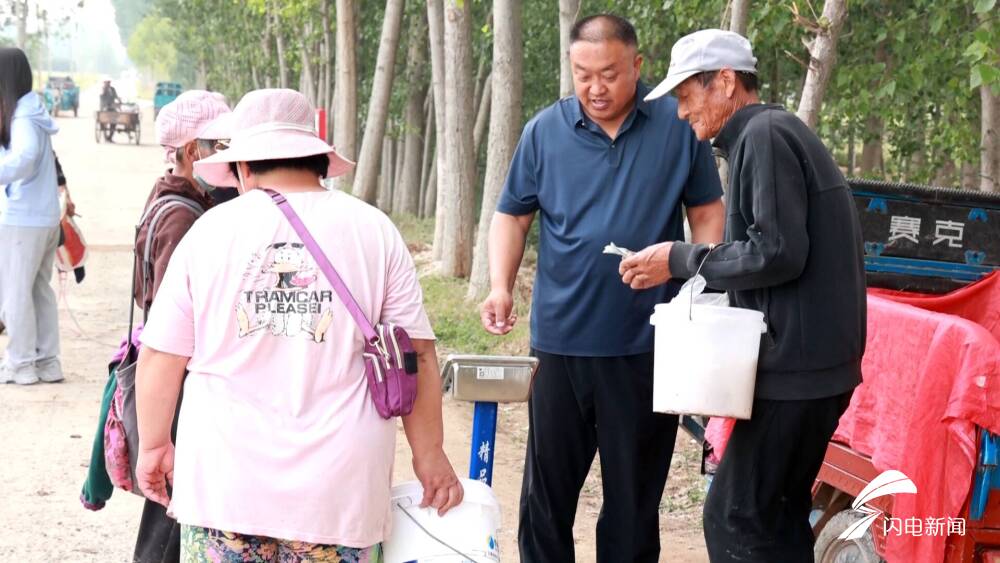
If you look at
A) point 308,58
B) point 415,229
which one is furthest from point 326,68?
point 415,229

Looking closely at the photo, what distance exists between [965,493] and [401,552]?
1969 millimetres

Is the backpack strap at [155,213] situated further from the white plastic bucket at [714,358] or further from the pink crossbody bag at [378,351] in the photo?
the white plastic bucket at [714,358]

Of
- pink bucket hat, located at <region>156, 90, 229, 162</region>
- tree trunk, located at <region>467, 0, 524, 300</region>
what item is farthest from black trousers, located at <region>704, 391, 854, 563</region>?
tree trunk, located at <region>467, 0, 524, 300</region>

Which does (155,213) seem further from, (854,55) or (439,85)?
(854,55)

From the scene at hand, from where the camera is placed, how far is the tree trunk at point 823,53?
23.0ft

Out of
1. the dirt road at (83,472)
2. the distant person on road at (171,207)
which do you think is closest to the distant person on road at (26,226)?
the dirt road at (83,472)

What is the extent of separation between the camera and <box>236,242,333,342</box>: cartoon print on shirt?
3.08 meters

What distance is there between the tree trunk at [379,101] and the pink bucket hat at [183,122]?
13.1 metres

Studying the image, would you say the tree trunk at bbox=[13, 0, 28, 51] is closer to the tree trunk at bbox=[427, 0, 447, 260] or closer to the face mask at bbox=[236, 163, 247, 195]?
the tree trunk at bbox=[427, 0, 447, 260]

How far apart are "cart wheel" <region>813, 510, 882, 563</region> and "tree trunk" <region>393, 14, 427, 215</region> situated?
60.0 ft

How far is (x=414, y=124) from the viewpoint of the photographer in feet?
80.6

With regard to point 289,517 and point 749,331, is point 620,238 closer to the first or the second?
point 749,331

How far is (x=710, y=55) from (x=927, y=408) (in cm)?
145

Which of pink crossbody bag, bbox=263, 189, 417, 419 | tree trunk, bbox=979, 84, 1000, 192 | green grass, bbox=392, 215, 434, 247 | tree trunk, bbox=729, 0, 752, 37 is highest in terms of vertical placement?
tree trunk, bbox=729, 0, 752, 37
